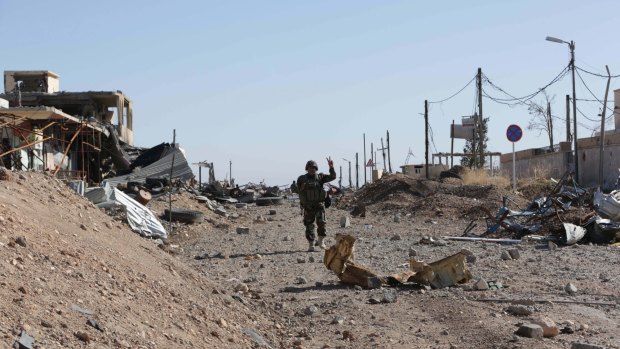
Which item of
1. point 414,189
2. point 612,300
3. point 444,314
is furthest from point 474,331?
point 414,189

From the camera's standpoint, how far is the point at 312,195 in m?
14.1

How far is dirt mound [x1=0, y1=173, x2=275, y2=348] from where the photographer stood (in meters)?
4.96

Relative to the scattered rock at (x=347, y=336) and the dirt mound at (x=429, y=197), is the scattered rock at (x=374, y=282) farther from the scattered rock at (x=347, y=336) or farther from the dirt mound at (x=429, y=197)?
the dirt mound at (x=429, y=197)

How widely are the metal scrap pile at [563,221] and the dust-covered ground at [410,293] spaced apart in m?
0.62

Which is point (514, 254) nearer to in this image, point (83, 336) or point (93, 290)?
point (93, 290)

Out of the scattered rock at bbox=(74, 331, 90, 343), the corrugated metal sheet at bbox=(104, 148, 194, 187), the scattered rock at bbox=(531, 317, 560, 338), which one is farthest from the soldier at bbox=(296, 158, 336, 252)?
the corrugated metal sheet at bbox=(104, 148, 194, 187)

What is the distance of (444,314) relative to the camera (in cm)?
806

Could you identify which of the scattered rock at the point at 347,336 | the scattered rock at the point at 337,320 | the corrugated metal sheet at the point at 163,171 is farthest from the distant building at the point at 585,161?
the scattered rock at the point at 347,336

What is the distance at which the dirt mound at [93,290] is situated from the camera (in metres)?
4.96

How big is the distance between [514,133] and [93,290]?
20615 mm

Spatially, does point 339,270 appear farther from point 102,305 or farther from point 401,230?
point 401,230

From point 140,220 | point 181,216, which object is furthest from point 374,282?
point 181,216

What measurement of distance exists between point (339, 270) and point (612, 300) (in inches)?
123

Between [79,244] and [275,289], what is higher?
A: [79,244]
